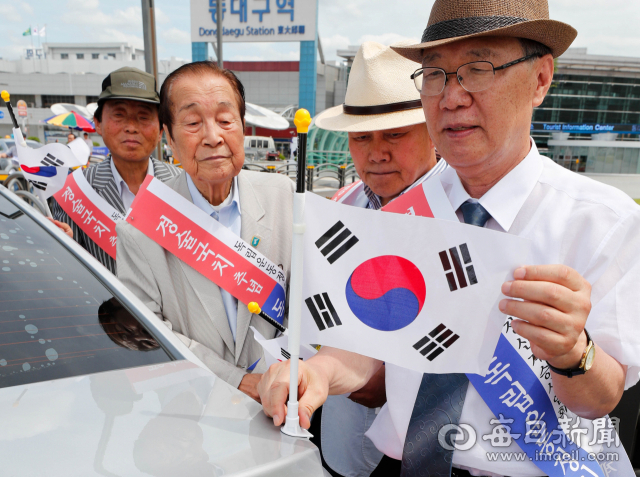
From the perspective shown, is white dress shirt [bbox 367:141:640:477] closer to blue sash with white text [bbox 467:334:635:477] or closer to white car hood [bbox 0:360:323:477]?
blue sash with white text [bbox 467:334:635:477]

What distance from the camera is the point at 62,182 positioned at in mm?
3646

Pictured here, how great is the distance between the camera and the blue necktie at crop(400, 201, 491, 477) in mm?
1374

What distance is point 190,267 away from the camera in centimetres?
211

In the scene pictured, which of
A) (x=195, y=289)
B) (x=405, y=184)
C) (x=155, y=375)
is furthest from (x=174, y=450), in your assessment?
(x=405, y=184)

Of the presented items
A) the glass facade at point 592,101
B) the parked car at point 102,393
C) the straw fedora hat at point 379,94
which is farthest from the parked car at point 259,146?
the parked car at point 102,393

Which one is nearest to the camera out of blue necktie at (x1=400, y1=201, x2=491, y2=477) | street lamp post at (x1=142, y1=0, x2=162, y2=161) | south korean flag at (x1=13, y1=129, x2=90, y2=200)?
blue necktie at (x1=400, y1=201, x2=491, y2=477)

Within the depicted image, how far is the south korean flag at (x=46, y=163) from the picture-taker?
366 cm

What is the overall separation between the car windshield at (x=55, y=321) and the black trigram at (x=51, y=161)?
212cm

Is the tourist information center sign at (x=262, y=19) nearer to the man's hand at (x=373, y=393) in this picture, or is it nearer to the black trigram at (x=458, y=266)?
the man's hand at (x=373, y=393)

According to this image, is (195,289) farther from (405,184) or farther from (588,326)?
(588,326)

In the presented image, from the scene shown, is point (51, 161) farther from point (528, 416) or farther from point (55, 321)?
point (528, 416)

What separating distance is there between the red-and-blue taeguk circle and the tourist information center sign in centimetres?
3289

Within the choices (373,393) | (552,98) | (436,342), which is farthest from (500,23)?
(552,98)

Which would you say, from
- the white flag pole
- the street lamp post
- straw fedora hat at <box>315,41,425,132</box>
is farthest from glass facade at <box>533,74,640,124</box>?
the white flag pole
